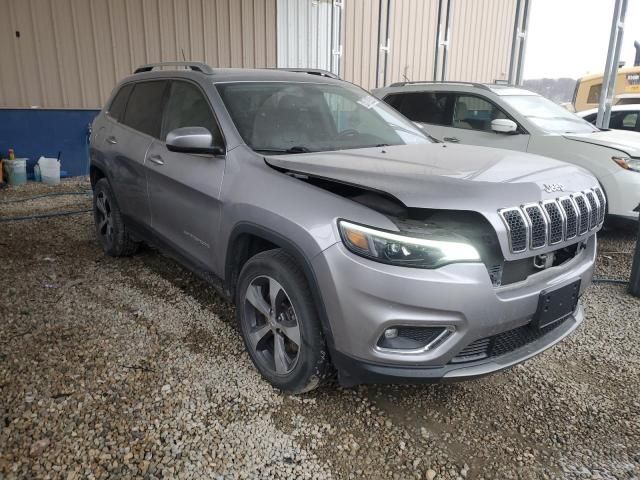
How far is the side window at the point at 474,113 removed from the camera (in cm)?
596

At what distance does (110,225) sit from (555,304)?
3.71 m

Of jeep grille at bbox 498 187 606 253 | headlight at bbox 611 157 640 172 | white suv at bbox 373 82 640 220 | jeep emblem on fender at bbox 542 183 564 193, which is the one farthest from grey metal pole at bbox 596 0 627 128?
jeep emblem on fender at bbox 542 183 564 193

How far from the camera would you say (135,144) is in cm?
377

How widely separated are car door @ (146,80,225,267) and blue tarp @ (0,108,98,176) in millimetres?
6135

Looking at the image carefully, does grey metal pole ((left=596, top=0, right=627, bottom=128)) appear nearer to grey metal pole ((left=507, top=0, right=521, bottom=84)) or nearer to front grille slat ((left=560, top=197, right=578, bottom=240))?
grey metal pole ((left=507, top=0, right=521, bottom=84))

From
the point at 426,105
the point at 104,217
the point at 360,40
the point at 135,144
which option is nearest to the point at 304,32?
the point at 360,40

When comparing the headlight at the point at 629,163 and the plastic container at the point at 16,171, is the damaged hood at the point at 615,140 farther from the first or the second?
the plastic container at the point at 16,171

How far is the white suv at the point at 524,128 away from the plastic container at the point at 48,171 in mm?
5589

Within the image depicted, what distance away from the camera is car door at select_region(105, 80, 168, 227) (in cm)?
365

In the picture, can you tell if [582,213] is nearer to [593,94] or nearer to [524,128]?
[524,128]

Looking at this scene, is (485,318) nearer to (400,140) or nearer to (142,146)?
(400,140)

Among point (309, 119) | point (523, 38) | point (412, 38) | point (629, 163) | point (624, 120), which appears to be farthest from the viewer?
point (523, 38)

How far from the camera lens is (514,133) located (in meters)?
5.71

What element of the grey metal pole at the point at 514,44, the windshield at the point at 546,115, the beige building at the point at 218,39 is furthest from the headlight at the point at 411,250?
A: the grey metal pole at the point at 514,44
